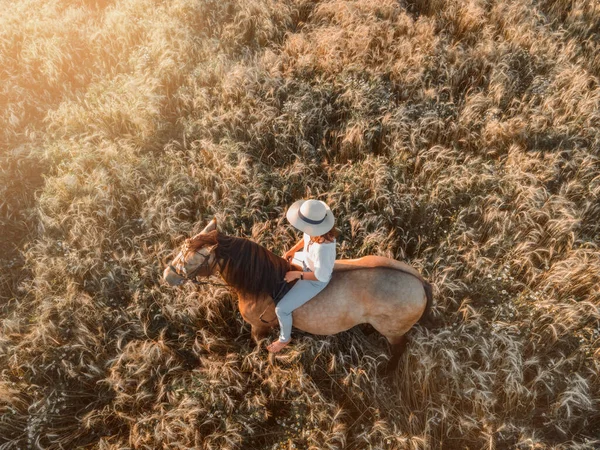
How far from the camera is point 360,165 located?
5.54 meters

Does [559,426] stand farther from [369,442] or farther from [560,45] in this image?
[560,45]

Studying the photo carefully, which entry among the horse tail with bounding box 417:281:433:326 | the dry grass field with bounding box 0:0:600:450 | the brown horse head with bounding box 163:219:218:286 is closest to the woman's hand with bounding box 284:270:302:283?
the brown horse head with bounding box 163:219:218:286

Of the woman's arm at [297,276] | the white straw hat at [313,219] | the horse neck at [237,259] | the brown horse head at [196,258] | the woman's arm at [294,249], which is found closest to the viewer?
the white straw hat at [313,219]

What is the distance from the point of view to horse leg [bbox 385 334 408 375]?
4.04m

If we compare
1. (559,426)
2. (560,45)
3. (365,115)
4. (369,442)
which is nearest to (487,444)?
(559,426)

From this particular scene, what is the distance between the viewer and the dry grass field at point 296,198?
3736 millimetres

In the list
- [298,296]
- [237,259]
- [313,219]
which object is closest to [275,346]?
[298,296]

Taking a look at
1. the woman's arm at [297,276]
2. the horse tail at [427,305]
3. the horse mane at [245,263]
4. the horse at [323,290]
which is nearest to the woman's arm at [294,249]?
the horse at [323,290]

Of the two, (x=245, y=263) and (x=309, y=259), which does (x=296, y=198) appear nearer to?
(x=309, y=259)

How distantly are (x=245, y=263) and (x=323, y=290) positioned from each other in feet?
3.13

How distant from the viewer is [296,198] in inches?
215

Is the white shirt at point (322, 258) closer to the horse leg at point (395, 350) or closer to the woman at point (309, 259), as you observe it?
the woman at point (309, 259)

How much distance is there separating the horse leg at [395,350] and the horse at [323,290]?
109 millimetres

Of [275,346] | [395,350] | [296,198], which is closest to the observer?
[275,346]
